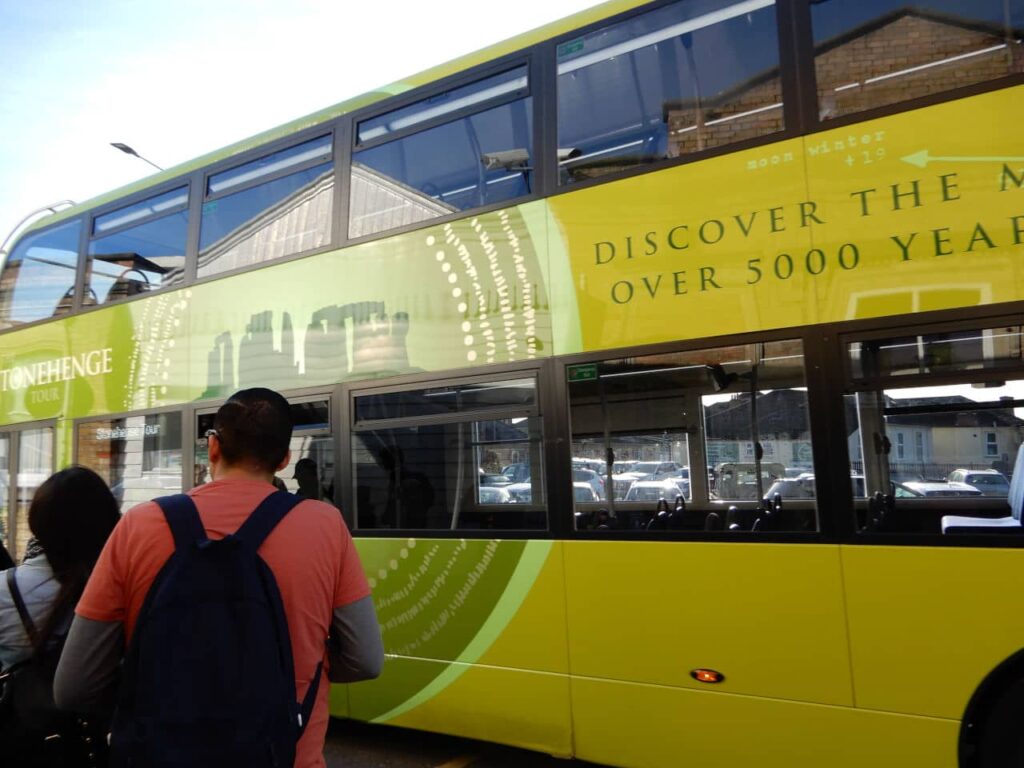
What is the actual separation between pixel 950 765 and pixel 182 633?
317 centimetres

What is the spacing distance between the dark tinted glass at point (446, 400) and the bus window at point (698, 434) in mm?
339

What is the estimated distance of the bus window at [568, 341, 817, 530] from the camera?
368 centimetres

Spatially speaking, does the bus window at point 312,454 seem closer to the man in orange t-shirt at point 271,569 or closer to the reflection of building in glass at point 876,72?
the reflection of building in glass at point 876,72

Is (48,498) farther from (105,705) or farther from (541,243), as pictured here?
(541,243)

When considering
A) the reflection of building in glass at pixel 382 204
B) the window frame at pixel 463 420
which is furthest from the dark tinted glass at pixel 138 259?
the window frame at pixel 463 420

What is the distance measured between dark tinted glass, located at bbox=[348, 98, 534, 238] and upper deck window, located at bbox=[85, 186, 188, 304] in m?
1.99

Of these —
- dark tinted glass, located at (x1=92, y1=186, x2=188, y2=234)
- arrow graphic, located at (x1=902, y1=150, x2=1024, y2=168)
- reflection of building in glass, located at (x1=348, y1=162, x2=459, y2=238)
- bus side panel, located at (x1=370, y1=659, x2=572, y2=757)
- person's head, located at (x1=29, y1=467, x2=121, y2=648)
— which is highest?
dark tinted glass, located at (x1=92, y1=186, x2=188, y2=234)

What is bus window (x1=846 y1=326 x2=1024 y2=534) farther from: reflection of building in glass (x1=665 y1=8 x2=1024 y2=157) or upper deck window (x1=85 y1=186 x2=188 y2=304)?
upper deck window (x1=85 y1=186 x2=188 y2=304)

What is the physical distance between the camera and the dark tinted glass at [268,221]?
552 centimetres

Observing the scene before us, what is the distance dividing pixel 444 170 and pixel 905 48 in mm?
2703

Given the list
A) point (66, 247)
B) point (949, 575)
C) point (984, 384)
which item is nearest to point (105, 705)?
point (949, 575)

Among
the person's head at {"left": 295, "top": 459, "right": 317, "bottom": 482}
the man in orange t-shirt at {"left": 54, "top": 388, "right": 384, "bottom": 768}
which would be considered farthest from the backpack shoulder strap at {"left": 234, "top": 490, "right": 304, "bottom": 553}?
the person's head at {"left": 295, "top": 459, "right": 317, "bottom": 482}

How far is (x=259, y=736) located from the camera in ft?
5.46

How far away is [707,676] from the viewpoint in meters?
3.73
